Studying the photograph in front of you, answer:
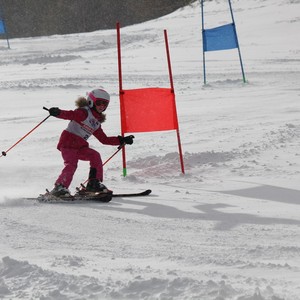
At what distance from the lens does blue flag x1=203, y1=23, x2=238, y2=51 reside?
1448cm

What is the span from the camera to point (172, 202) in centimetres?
598

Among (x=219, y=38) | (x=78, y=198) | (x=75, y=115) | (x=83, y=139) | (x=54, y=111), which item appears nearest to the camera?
(x=54, y=111)

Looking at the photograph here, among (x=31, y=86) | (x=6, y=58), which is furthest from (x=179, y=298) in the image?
(x=6, y=58)

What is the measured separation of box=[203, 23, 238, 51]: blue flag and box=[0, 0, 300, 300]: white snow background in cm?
71

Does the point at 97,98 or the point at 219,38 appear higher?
the point at 219,38

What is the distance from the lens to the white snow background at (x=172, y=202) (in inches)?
140

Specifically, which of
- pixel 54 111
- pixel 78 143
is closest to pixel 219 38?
pixel 78 143

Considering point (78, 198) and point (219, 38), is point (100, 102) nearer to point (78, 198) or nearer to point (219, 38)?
point (78, 198)

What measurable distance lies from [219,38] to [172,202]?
9.17m

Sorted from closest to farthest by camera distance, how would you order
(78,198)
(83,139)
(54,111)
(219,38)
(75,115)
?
(54,111), (78,198), (75,115), (83,139), (219,38)

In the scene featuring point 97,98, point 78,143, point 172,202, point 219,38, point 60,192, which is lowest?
point 172,202

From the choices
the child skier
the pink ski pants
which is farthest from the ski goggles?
the pink ski pants

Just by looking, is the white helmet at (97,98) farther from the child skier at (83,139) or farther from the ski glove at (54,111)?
the ski glove at (54,111)

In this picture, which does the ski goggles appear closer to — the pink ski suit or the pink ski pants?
the pink ski suit
